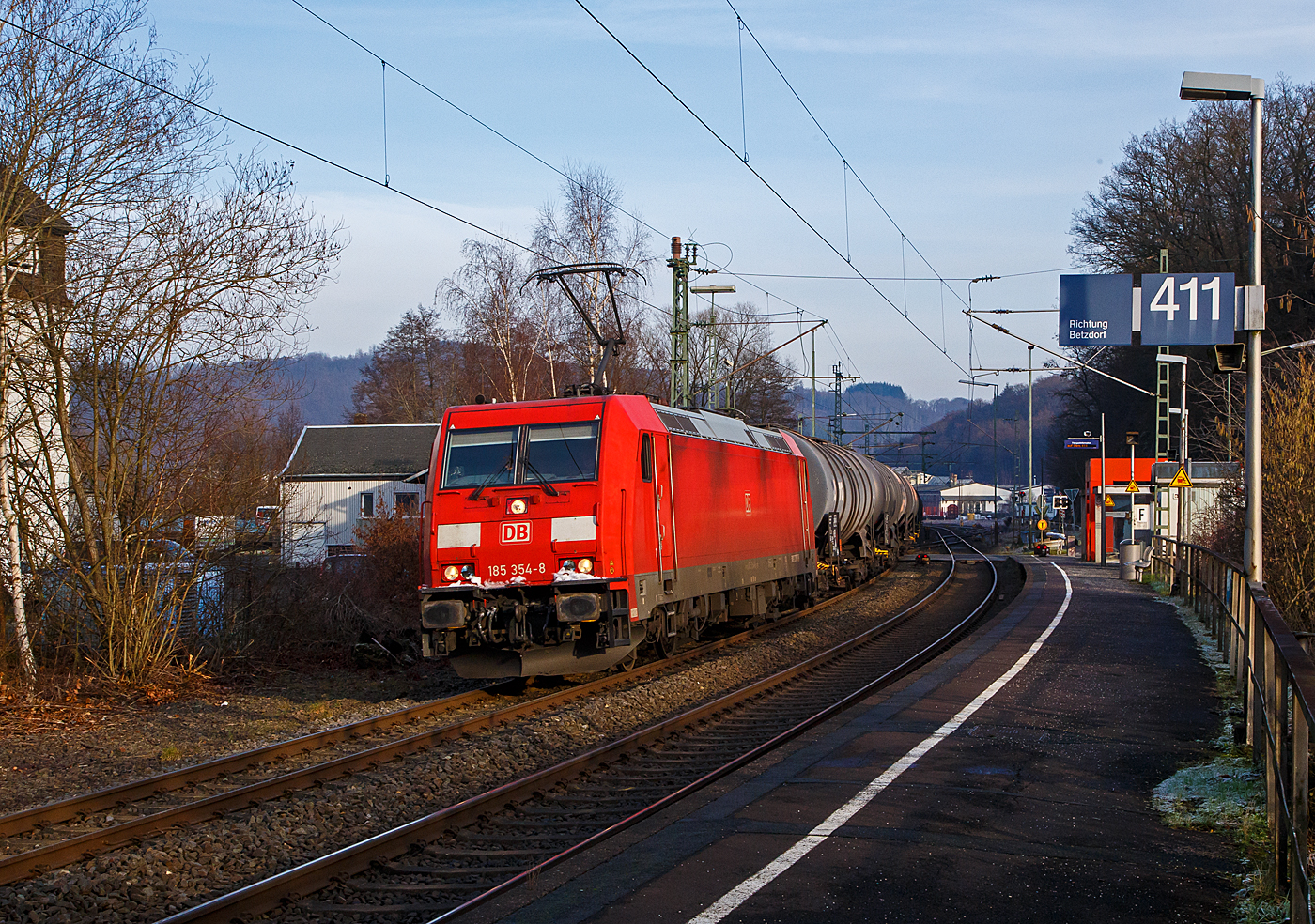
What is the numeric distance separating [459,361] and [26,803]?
5770cm

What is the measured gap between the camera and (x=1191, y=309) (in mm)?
12695

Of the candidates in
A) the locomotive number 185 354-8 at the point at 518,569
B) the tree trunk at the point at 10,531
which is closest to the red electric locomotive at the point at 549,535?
the locomotive number 185 354-8 at the point at 518,569

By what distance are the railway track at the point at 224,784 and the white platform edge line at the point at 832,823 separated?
13.1 feet

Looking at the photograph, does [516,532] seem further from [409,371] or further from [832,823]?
[409,371]

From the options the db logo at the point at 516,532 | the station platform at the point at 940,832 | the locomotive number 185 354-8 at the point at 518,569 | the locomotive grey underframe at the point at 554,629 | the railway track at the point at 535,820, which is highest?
the db logo at the point at 516,532

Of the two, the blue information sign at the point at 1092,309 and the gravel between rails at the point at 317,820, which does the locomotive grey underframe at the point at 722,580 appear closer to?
the gravel between rails at the point at 317,820

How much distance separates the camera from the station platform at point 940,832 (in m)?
5.38

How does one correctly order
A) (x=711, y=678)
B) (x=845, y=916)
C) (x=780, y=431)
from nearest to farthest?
1. (x=845, y=916)
2. (x=711, y=678)
3. (x=780, y=431)

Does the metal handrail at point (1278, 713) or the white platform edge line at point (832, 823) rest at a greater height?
the metal handrail at point (1278, 713)

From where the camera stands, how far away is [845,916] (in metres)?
5.18

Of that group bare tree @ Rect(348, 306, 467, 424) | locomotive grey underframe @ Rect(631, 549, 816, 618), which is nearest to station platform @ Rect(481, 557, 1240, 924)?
locomotive grey underframe @ Rect(631, 549, 816, 618)

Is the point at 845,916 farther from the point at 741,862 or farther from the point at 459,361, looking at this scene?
the point at 459,361

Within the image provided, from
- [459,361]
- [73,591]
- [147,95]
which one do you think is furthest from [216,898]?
[459,361]

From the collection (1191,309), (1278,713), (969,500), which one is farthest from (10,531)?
(969,500)
